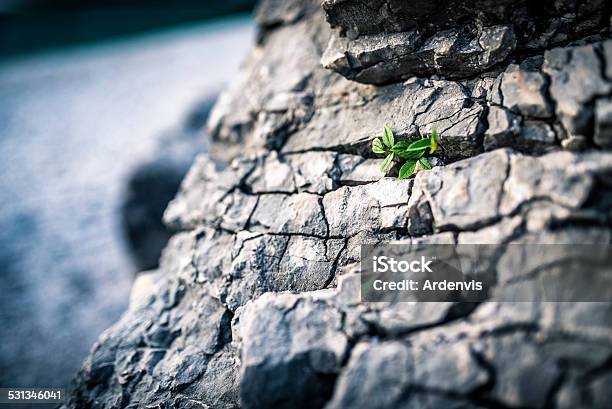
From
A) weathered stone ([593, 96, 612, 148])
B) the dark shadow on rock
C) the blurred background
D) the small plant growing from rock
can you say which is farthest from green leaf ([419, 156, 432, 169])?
the blurred background

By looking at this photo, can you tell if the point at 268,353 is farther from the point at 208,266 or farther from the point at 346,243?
the point at 208,266

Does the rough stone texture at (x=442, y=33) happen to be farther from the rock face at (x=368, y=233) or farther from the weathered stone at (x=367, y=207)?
the weathered stone at (x=367, y=207)

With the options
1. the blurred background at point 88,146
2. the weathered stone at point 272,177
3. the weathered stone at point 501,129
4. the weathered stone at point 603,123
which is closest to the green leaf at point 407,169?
the weathered stone at point 501,129

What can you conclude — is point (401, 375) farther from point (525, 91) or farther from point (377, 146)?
point (525, 91)

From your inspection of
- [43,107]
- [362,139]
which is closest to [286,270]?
[362,139]

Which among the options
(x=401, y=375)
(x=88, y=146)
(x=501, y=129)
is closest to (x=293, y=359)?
(x=401, y=375)

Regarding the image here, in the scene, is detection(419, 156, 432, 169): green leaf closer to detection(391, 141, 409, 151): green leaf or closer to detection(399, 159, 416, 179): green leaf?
detection(399, 159, 416, 179): green leaf
